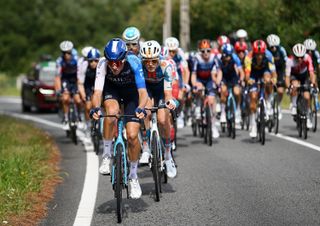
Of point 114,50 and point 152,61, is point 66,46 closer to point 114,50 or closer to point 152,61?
point 152,61

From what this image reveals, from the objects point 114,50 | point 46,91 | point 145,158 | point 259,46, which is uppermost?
point 259,46

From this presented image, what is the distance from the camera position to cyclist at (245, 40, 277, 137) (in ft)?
52.0

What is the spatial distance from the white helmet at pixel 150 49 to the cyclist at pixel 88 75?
5.03 metres

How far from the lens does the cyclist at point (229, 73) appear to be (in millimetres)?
16656

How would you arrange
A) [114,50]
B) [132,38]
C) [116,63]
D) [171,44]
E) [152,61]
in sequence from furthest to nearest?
1. [171,44]
2. [132,38]
3. [152,61]
4. [116,63]
5. [114,50]

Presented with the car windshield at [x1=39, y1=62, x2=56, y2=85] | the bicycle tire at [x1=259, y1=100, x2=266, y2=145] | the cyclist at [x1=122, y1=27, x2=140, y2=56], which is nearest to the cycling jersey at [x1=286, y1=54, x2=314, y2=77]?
the bicycle tire at [x1=259, y1=100, x2=266, y2=145]

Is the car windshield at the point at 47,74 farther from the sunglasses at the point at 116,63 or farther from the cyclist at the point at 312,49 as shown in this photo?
the sunglasses at the point at 116,63

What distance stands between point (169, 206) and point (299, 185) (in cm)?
200

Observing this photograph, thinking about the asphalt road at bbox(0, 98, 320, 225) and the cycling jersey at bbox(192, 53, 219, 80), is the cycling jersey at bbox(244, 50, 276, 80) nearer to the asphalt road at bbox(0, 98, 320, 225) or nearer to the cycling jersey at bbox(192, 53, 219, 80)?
the cycling jersey at bbox(192, 53, 219, 80)

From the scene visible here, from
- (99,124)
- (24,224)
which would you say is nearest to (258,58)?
(99,124)

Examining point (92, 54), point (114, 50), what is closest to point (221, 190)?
point (114, 50)

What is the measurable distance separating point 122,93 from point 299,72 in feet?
25.2


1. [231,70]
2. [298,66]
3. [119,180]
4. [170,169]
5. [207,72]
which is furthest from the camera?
[231,70]

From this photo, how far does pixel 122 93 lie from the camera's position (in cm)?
959
